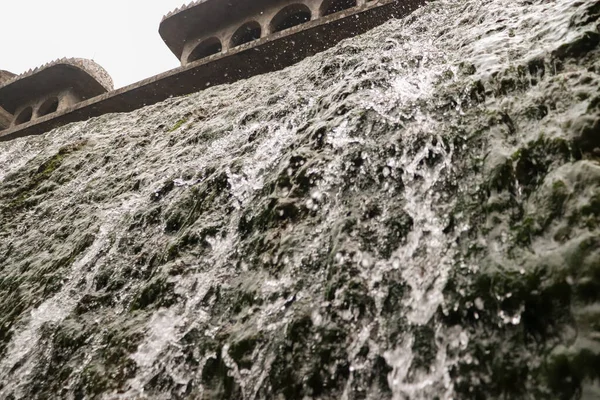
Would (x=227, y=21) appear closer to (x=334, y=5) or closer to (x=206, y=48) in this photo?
(x=206, y=48)

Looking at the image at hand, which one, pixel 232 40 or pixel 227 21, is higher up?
pixel 227 21

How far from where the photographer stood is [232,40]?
35.4 ft

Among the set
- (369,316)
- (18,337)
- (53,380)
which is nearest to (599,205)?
(369,316)

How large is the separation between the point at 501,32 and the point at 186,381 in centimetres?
306

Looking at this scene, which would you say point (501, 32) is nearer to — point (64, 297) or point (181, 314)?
point (181, 314)

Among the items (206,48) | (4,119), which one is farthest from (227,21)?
(4,119)

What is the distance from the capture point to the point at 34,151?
22.6 ft

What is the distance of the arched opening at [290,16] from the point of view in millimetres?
10311

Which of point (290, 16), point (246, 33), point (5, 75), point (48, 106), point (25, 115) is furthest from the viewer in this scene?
point (5, 75)

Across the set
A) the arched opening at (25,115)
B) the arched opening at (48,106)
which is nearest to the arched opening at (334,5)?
the arched opening at (48,106)

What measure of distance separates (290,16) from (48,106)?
7.36m

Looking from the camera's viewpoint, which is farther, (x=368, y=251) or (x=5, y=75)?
(x=5, y=75)

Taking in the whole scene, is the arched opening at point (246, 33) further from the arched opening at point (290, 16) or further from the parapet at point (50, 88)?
the parapet at point (50, 88)

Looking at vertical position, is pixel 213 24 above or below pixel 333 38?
above
